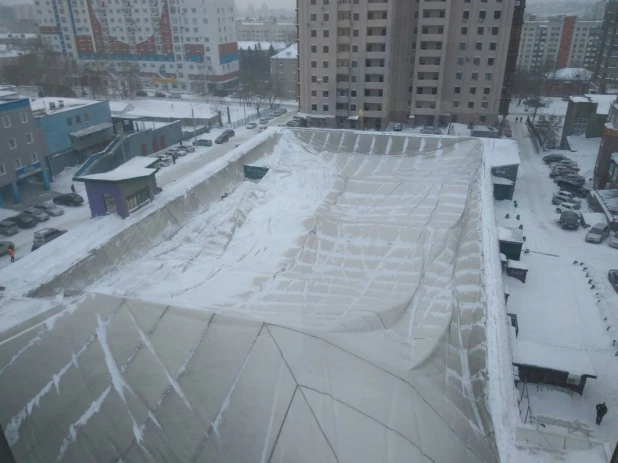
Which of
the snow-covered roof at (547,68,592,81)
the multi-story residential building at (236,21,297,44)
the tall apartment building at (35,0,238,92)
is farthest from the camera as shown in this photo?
the multi-story residential building at (236,21,297,44)

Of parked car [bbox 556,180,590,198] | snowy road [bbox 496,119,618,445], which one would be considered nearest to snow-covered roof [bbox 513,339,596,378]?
snowy road [bbox 496,119,618,445]

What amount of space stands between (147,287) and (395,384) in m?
4.37

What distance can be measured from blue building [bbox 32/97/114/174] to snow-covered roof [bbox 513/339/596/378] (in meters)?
19.4

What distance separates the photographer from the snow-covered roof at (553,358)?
7.95m

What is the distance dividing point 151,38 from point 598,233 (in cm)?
4018

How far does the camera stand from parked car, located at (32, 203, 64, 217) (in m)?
16.0

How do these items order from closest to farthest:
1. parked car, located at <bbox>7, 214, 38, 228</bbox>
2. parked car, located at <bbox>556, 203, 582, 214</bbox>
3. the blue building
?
parked car, located at <bbox>7, 214, 38, 228</bbox>
parked car, located at <bbox>556, 203, 582, 214</bbox>
the blue building

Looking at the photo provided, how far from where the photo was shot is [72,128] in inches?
830

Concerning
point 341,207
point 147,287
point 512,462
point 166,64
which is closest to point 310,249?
point 341,207

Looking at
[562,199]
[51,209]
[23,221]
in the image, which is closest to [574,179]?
[562,199]

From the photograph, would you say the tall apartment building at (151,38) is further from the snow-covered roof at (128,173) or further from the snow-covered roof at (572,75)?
the snow-covered roof at (128,173)

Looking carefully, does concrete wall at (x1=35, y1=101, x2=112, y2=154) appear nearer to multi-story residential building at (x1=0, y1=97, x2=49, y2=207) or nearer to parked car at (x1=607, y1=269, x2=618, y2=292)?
multi-story residential building at (x1=0, y1=97, x2=49, y2=207)

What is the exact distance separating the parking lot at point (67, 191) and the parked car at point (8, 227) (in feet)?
0.50

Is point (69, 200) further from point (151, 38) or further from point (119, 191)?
point (151, 38)
